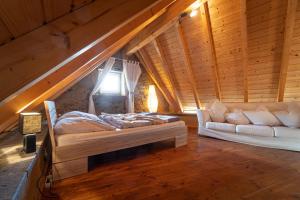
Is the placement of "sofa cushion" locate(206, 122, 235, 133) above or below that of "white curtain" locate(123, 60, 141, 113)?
below

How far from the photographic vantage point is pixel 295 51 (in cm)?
303

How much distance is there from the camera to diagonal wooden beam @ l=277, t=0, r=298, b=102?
2664 millimetres

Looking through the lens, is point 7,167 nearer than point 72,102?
Yes

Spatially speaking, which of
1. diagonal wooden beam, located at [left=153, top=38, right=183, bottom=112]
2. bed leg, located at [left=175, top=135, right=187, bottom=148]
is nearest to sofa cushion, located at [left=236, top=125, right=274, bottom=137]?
bed leg, located at [left=175, top=135, right=187, bottom=148]

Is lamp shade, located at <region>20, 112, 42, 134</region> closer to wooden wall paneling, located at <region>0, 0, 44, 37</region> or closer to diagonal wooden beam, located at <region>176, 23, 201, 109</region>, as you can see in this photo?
wooden wall paneling, located at <region>0, 0, 44, 37</region>

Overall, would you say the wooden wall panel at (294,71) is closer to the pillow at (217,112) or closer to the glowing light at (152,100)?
the pillow at (217,112)

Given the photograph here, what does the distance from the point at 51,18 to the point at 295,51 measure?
13.3 feet

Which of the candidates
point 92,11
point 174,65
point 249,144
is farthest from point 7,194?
point 174,65

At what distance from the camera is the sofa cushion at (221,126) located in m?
3.60

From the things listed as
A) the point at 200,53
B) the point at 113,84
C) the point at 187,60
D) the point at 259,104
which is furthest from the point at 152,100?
the point at 259,104

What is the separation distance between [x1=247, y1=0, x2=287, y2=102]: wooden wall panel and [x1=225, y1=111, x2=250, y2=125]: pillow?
0.85 metres

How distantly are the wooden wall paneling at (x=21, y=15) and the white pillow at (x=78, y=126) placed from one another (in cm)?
165

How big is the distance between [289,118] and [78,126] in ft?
12.4

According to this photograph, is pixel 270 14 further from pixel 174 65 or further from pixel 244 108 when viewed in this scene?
pixel 174 65
